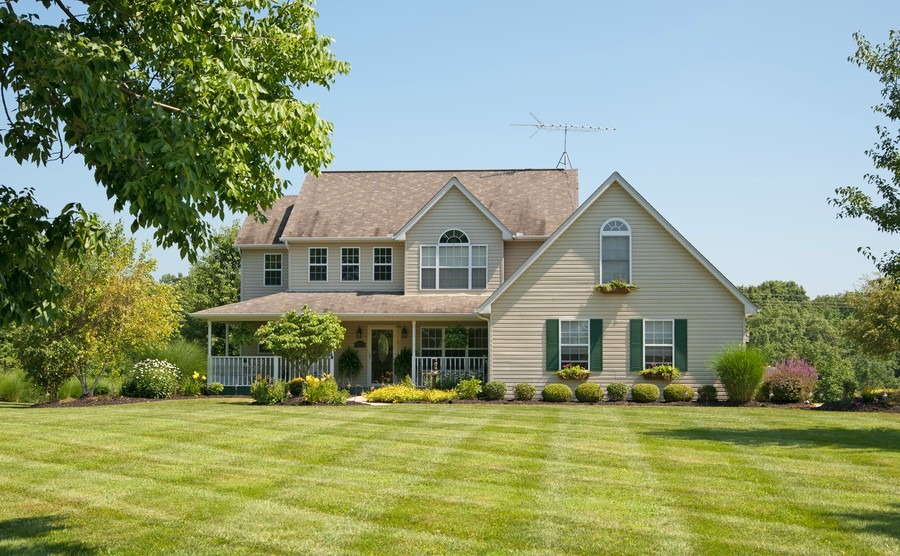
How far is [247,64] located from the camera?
10.4 m

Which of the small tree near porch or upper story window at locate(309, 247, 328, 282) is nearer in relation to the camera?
the small tree near porch

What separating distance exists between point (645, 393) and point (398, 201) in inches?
510

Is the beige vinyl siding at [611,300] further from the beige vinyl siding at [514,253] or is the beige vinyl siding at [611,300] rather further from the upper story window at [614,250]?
the beige vinyl siding at [514,253]

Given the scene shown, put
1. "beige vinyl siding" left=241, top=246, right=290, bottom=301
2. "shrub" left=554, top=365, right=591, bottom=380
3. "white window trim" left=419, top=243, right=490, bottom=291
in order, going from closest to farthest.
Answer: "shrub" left=554, top=365, right=591, bottom=380 → "white window trim" left=419, top=243, right=490, bottom=291 → "beige vinyl siding" left=241, top=246, right=290, bottom=301

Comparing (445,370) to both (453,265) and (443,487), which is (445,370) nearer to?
(453,265)

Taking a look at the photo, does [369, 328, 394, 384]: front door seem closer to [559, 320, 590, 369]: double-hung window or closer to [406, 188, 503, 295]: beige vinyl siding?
[406, 188, 503, 295]: beige vinyl siding

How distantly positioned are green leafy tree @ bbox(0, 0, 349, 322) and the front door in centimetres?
2078

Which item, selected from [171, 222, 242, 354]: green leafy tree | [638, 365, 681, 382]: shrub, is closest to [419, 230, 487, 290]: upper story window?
[638, 365, 681, 382]: shrub

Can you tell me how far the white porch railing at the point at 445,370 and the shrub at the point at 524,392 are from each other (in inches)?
89.4

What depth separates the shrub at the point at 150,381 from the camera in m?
28.8

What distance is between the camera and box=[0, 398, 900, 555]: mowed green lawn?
9312 millimetres

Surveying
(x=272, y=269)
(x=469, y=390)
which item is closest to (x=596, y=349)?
(x=469, y=390)

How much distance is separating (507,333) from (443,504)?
17.4m

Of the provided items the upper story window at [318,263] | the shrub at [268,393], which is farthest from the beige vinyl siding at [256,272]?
the shrub at [268,393]
